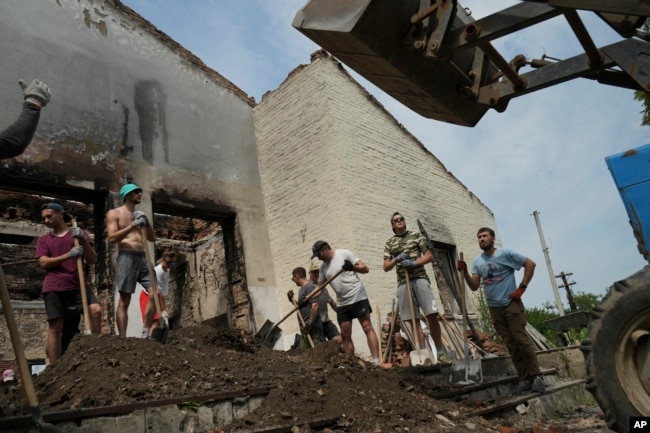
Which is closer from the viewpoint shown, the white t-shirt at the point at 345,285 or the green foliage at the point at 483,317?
the white t-shirt at the point at 345,285

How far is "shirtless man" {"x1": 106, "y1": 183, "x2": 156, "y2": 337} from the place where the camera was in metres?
5.74

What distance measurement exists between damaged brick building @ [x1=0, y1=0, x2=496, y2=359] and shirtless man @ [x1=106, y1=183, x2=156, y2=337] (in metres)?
2.37

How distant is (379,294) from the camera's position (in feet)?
30.6

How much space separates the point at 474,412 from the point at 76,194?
703cm

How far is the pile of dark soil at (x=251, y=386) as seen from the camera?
3.52 m

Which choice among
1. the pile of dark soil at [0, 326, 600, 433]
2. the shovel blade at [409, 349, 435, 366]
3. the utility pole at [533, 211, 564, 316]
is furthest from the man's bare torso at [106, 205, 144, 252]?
the utility pole at [533, 211, 564, 316]

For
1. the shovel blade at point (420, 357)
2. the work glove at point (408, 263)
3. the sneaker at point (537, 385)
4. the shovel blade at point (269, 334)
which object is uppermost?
the work glove at point (408, 263)

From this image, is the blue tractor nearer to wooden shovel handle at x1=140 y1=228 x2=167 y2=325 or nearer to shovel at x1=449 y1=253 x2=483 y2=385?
shovel at x1=449 y1=253 x2=483 y2=385

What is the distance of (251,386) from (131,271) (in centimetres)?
259

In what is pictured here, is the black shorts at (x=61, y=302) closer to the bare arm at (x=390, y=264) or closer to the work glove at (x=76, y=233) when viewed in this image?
the work glove at (x=76, y=233)

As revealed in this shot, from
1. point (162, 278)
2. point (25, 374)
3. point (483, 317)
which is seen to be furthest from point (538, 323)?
point (25, 374)

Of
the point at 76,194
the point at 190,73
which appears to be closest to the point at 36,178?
the point at 76,194

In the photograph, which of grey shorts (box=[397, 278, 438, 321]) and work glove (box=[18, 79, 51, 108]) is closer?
work glove (box=[18, 79, 51, 108])

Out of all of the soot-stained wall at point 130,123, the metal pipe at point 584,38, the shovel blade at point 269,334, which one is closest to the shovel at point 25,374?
the metal pipe at point 584,38
